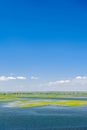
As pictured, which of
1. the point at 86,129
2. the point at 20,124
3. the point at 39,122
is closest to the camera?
the point at 86,129

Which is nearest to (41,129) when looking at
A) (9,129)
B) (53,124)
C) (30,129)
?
(30,129)

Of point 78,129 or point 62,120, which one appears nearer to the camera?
point 78,129

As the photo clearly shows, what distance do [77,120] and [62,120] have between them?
2.39 m

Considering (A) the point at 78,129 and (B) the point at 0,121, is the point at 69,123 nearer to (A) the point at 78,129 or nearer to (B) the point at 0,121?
(A) the point at 78,129

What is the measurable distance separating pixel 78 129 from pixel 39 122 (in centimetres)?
1006

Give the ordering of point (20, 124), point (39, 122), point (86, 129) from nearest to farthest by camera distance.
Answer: point (86, 129)
point (20, 124)
point (39, 122)

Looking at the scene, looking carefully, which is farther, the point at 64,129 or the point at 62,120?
the point at 62,120

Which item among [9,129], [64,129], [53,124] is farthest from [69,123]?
[9,129]

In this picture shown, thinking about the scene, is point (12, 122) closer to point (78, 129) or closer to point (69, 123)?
point (69, 123)

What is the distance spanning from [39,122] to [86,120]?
7.80 meters

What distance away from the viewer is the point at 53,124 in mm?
42875

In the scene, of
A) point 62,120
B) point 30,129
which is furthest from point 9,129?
point 62,120

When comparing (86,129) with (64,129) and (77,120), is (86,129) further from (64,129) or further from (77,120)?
(77,120)

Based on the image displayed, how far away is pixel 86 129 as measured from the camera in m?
36.1
